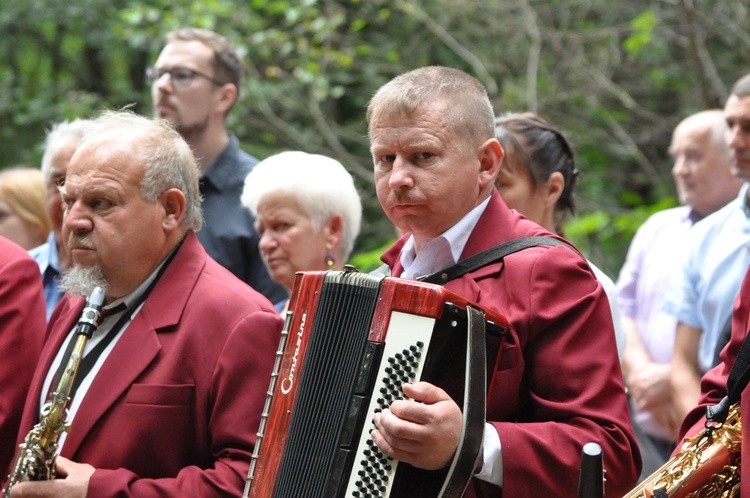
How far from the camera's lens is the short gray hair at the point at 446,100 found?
341 cm

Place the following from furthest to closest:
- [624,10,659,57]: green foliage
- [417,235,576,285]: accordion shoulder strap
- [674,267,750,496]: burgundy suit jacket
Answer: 1. [624,10,659,57]: green foliage
2. [417,235,576,285]: accordion shoulder strap
3. [674,267,750,496]: burgundy suit jacket

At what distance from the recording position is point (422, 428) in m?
2.94

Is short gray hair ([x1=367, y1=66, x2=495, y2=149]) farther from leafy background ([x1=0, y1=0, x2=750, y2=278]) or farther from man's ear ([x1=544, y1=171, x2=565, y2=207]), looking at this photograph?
leafy background ([x1=0, y1=0, x2=750, y2=278])

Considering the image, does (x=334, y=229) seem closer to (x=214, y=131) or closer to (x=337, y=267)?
(x=337, y=267)

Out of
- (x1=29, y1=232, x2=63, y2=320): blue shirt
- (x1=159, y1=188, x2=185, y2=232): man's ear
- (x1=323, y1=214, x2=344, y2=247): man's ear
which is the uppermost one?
(x1=323, y1=214, x2=344, y2=247): man's ear

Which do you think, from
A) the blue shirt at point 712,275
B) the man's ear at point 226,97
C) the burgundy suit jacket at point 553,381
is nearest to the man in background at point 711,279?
the blue shirt at point 712,275

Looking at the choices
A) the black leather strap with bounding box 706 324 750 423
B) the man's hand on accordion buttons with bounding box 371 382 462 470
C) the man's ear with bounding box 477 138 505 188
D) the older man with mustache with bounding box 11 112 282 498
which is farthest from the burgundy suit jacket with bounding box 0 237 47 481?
the black leather strap with bounding box 706 324 750 423

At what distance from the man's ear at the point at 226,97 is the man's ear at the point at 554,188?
6.94ft

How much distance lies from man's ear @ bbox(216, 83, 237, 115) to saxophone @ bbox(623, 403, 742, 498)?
3693 mm

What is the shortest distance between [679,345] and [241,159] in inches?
96.9

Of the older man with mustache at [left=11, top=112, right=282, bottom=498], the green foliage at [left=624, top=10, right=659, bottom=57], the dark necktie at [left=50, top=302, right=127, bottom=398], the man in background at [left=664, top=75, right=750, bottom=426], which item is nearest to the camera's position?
the older man with mustache at [left=11, top=112, right=282, bottom=498]

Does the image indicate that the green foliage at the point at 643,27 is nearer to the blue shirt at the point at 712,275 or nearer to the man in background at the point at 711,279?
the man in background at the point at 711,279

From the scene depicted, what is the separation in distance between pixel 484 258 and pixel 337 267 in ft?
5.86

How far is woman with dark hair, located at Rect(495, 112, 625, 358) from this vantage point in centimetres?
473
